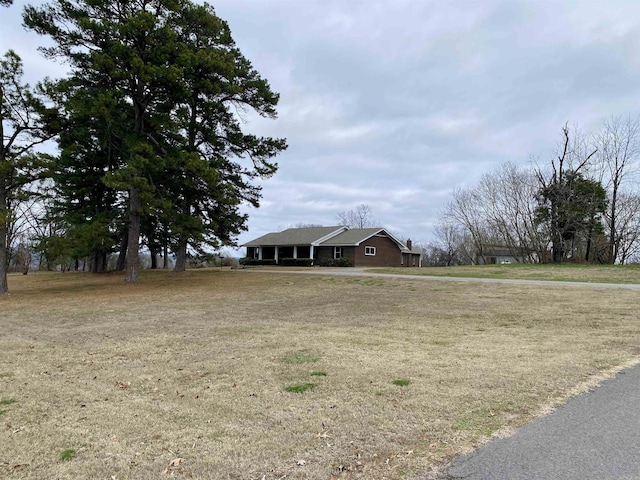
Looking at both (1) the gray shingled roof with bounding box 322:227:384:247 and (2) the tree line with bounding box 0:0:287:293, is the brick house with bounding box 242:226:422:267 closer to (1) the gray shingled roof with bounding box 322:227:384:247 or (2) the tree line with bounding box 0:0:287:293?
(1) the gray shingled roof with bounding box 322:227:384:247

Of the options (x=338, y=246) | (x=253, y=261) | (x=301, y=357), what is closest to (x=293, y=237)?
(x=253, y=261)

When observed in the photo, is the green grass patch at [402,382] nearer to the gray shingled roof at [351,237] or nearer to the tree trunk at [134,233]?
the tree trunk at [134,233]

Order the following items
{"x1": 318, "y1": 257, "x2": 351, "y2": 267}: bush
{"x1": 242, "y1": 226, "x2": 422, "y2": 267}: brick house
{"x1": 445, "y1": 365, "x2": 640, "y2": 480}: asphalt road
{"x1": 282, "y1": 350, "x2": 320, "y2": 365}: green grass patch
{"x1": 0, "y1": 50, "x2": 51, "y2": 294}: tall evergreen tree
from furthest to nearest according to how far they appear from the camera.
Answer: {"x1": 242, "y1": 226, "x2": 422, "y2": 267}: brick house, {"x1": 318, "y1": 257, "x2": 351, "y2": 267}: bush, {"x1": 0, "y1": 50, "x2": 51, "y2": 294}: tall evergreen tree, {"x1": 282, "y1": 350, "x2": 320, "y2": 365}: green grass patch, {"x1": 445, "y1": 365, "x2": 640, "y2": 480}: asphalt road

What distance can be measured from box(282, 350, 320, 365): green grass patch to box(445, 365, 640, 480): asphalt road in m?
3.15

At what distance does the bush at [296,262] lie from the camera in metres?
40.1

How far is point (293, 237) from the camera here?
4406cm

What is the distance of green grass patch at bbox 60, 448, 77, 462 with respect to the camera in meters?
3.24

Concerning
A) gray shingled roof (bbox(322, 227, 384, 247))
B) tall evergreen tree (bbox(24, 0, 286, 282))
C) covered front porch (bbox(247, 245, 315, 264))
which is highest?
tall evergreen tree (bbox(24, 0, 286, 282))

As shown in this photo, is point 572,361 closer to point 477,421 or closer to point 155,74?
point 477,421

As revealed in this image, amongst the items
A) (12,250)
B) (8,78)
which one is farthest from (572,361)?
(12,250)

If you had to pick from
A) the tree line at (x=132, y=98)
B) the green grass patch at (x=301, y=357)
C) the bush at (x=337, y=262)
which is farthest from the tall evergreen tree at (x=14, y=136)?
the bush at (x=337, y=262)

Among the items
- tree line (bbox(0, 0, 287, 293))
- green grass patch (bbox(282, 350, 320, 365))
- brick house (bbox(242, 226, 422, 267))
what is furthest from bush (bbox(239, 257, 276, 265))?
green grass patch (bbox(282, 350, 320, 365))

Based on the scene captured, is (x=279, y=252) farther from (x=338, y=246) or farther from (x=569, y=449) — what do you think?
(x=569, y=449)

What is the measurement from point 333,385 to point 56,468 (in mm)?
2802
